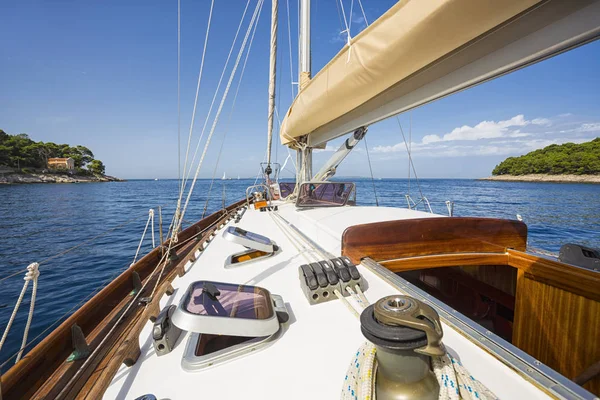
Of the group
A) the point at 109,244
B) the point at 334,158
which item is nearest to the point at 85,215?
the point at 109,244

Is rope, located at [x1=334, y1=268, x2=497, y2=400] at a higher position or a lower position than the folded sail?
lower

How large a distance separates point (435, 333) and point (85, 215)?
62.5ft

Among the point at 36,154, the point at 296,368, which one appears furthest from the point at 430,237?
the point at 36,154

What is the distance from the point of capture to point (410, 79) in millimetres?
2029

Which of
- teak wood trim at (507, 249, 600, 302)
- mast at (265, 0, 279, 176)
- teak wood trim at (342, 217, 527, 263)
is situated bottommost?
teak wood trim at (507, 249, 600, 302)

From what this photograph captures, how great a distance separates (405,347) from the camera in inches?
25.7

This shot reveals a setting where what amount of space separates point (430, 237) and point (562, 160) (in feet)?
222

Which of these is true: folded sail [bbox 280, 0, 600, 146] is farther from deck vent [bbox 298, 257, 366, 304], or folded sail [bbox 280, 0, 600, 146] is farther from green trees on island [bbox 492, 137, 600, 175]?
green trees on island [bbox 492, 137, 600, 175]

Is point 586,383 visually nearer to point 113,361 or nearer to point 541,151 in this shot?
point 113,361

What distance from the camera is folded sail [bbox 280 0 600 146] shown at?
121cm

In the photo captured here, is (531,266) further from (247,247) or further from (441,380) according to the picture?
(247,247)

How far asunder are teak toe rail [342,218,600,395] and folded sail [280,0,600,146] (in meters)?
1.08


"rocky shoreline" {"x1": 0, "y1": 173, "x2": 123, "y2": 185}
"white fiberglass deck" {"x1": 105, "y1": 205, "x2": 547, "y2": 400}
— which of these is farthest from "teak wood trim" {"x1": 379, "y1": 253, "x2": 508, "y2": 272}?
"rocky shoreline" {"x1": 0, "y1": 173, "x2": 123, "y2": 185}

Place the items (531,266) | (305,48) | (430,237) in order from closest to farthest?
(531,266) → (430,237) → (305,48)
